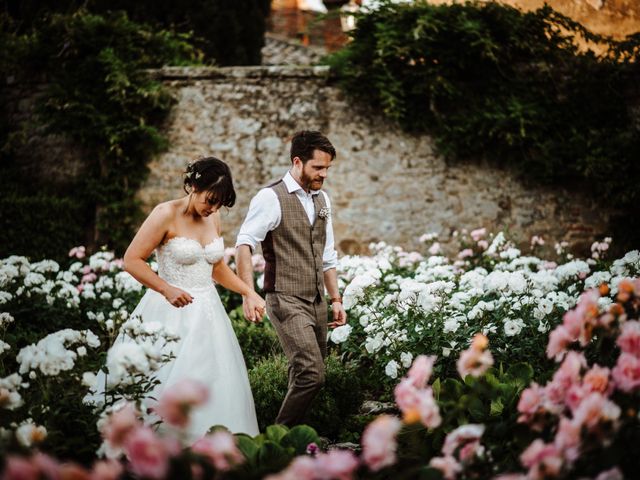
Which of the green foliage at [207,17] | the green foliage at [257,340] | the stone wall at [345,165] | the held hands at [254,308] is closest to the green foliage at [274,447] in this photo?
the held hands at [254,308]

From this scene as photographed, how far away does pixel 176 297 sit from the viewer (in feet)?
10.2

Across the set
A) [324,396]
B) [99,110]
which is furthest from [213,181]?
[99,110]

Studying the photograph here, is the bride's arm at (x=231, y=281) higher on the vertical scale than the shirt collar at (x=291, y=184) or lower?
lower

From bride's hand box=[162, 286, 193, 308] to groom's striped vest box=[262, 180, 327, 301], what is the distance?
46 centimetres

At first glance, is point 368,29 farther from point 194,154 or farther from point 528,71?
point 194,154

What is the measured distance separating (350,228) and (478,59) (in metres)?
2.97

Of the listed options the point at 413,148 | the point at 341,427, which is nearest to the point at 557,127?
the point at 413,148

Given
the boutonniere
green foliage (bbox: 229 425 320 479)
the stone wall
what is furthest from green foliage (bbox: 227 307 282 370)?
the stone wall

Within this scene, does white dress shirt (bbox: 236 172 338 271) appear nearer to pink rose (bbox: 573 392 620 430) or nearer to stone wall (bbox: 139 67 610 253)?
pink rose (bbox: 573 392 620 430)

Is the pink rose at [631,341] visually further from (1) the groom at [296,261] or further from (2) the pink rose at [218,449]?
(1) the groom at [296,261]

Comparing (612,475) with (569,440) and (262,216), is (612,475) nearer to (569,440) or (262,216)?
(569,440)

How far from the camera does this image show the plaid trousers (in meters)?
3.12

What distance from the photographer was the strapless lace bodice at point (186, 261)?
3.34 metres

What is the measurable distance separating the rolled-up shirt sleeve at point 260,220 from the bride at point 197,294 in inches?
6.6
